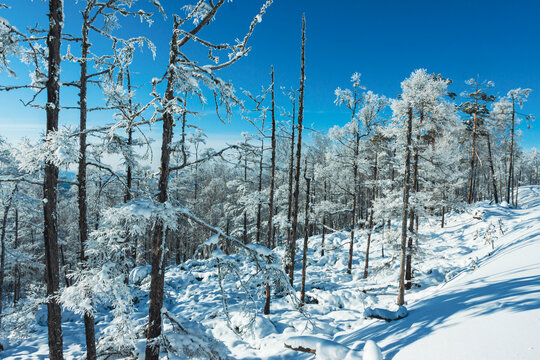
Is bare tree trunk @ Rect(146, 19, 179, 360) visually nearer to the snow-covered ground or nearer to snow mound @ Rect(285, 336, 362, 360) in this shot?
the snow-covered ground

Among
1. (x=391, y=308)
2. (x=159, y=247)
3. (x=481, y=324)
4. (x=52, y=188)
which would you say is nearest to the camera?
(x=159, y=247)

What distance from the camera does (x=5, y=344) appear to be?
9734 millimetres

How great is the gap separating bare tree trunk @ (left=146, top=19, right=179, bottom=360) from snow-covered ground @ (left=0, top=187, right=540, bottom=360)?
1176 millimetres

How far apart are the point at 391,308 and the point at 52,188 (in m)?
13.6

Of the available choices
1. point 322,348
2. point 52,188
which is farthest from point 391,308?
point 52,188

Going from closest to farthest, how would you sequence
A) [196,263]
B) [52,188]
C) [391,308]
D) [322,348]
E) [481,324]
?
[52,188] → [481,324] → [322,348] → [391,308] → [196,263]

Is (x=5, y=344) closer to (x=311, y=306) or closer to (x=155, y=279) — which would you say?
(x=155, y=279)

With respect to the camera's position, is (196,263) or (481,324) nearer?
(481,324)

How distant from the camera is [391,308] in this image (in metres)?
11.7

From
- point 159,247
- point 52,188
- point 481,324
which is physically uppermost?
point 52,188

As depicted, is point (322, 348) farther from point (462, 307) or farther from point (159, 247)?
point (159, 247)

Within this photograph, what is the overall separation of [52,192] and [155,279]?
282 cm

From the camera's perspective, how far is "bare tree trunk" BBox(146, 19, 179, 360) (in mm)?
3830

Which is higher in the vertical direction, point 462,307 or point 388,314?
point 462,307
